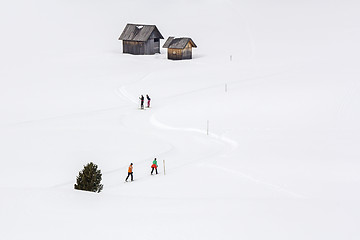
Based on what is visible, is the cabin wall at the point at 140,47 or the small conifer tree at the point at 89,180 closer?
the small conifer tree at the point at 89,180

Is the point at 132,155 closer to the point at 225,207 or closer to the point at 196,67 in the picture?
the point at 225,207

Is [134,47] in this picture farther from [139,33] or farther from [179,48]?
[179,48]

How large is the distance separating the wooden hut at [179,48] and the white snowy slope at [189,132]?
1454 millimetres

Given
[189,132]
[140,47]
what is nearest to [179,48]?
[140,47]

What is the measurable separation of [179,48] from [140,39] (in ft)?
14.6

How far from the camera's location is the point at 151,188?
1631cm

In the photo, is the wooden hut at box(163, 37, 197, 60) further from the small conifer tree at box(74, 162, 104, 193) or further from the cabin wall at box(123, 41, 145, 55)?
the small conifer tree at box(74, 162, 104, 193)

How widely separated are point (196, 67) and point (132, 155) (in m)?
23.8

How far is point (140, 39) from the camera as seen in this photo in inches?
1886

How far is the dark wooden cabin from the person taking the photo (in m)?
47.9

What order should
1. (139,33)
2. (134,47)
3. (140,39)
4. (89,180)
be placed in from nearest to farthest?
1. (89,180)
2. (140,39)
3. (139,33)
4. (134,47)

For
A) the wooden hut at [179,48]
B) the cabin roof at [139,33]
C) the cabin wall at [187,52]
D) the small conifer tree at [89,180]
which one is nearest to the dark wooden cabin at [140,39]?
the cabin roof at [139,33]

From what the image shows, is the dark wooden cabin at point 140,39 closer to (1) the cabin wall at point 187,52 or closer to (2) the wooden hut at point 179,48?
(2) the wooden hut at point 179,48

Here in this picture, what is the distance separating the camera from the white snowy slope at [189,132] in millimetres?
12219
